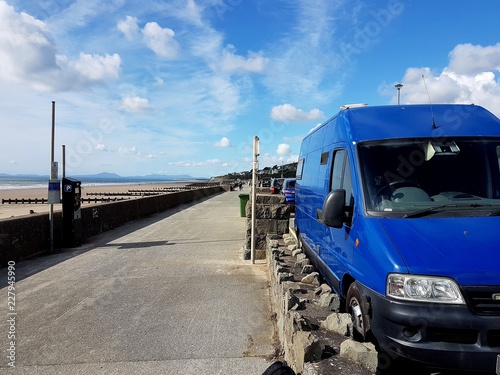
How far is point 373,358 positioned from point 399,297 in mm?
478

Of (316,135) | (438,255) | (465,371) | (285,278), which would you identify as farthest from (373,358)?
(316,135)

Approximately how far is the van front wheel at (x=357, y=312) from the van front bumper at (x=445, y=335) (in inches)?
16.8

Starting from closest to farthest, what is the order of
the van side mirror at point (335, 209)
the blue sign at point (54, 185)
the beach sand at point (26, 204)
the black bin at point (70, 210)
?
the van side mirror at point (335, 209) → the blue sign at point (54, 185) → the black bin at point (70, 210) → the beach sand at point (26, 204)

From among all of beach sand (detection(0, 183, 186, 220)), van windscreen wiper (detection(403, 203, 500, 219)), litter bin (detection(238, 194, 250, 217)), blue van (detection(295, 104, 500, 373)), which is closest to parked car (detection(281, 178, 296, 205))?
litter bin (detection(238, 194, 250, 217))

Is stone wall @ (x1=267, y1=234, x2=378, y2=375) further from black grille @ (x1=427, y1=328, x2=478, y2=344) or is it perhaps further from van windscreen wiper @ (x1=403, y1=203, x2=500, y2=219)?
van windscreen wiper @ (x1=403, y1=203, x2=500, y2=219)

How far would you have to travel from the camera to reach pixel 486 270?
286 cm

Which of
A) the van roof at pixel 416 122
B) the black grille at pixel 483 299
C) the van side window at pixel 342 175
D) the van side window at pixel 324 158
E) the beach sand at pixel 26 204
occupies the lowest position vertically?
the beach sand at pixel 26 204

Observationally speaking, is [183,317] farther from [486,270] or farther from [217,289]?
[486,270]

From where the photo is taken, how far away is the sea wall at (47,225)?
320 inches

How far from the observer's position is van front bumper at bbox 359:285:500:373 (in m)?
2.79

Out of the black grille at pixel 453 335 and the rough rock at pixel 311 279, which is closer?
the black grille at pixel 453 335

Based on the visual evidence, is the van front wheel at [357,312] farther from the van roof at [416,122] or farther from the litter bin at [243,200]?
the litter bin at [243,200]

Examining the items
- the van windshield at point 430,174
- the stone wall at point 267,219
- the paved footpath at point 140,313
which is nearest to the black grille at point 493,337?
the van windshield at point 430,174

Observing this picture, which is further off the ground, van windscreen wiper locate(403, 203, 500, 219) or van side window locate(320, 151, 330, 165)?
van side window locate(320, 151, 330, 165)
